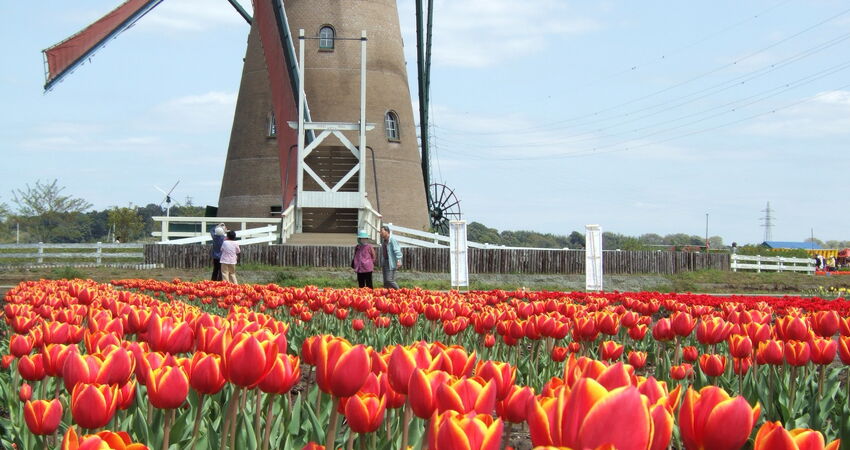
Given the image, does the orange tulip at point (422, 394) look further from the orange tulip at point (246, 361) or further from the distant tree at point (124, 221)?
the distant tree at point (124, 221)

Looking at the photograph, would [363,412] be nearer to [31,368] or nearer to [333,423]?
[333,423]

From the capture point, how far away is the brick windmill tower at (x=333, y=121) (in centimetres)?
2767

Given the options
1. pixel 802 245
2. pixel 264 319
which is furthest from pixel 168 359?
pixel 802 245

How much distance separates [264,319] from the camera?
3.71 m

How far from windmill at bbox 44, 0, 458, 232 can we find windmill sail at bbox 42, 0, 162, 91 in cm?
3

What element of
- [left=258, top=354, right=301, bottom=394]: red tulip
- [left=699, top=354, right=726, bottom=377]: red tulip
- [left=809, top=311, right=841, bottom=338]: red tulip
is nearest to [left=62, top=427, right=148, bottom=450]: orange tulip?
[left=258, top=354, right=301, bottom=394]: red tulip

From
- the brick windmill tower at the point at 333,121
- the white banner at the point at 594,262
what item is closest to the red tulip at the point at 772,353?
the white banner at the point at 594,262

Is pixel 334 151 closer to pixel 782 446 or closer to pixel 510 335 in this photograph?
pixel 510 335

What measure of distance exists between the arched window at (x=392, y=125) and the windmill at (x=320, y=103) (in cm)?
3

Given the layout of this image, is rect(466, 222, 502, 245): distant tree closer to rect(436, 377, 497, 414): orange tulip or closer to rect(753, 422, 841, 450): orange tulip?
rect(436, 377, 497, 414): orange tulip

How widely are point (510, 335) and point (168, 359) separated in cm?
215

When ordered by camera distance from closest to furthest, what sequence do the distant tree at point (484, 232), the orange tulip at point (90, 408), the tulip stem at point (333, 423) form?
the tulip stem at point (333, 423), the orange tulip at point (90, 408), the distant tree at point (484, 232)

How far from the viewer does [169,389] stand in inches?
86.4

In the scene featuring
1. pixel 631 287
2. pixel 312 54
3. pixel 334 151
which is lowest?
pixel 631 287
